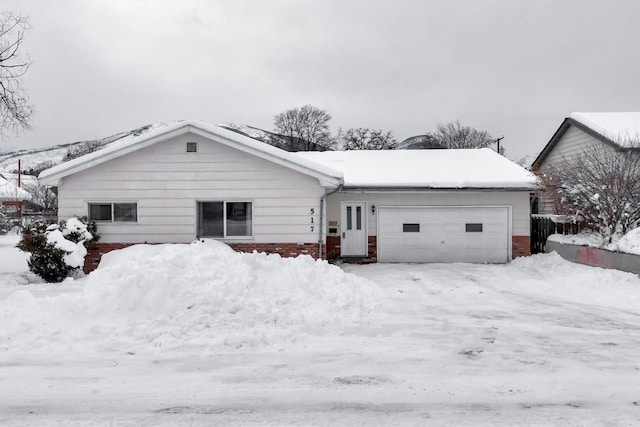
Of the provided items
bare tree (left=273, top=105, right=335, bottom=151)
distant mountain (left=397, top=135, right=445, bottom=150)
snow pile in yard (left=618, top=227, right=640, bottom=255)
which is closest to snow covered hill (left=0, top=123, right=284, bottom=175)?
bare tree (left=273, top=105, right=335, bottom=151)

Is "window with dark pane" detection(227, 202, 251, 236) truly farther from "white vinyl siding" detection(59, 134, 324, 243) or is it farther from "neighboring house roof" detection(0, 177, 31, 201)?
"neighboring house roof" detection(0, 177, 31, 201)

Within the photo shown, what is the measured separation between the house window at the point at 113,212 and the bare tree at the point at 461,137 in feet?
170

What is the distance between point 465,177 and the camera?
15.8 m

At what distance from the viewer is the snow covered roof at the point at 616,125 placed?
54.6 ft

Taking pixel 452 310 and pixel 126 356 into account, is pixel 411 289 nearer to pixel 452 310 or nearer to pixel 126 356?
pixel 452 310

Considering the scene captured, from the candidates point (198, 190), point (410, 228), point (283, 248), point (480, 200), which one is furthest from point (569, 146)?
point (198, 190)

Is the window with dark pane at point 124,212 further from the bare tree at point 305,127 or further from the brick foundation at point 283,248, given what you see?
the bare tree at point 305,127

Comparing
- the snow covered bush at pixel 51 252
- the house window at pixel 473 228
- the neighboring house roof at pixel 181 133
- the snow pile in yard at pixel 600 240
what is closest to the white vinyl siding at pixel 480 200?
the house window at pixel 473 228

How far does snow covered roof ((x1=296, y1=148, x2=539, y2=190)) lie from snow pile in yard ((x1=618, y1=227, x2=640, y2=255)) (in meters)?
3.68

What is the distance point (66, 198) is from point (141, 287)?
25.1 ft

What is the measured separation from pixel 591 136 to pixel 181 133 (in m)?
16.3

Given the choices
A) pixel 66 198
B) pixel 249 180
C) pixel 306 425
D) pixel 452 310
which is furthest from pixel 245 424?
pixel 66 198

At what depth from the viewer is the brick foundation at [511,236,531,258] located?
1566 cm

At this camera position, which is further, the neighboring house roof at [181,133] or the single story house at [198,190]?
the single story house at [198,190]
